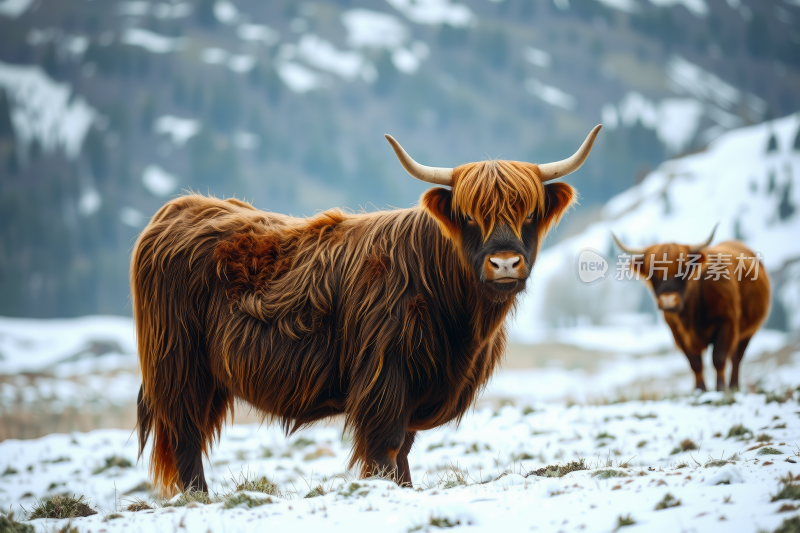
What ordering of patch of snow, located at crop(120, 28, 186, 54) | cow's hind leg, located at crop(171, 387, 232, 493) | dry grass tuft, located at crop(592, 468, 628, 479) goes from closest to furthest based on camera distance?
dry grass tuft, located at crop(592, 468, 628, 479) < cow's hind leg, located at crop(171, 387, 232, 493) < patch of snow, located at crop(120, 28, 186, 54)

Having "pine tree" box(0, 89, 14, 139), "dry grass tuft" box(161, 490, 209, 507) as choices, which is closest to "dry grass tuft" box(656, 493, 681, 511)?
"dry grass tuft" box(161, 490, 209, 507)

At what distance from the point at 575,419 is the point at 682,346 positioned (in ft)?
7.57

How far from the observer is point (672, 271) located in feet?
A: 23.9

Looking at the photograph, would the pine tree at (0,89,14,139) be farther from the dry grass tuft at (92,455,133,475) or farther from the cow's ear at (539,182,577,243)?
the cow's ear at (539,182,577,243)

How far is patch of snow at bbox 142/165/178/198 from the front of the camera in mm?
63031

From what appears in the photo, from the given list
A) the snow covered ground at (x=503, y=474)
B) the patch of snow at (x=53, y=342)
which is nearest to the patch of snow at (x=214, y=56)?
the patch of snow at (x=53, y=342)

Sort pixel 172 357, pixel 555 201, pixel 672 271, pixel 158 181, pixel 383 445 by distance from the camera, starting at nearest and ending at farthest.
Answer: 1. pixel 383 445
2. pixel 555 201
3. pixel 172 357
4. pixel 672 271
5. pixel 158 181

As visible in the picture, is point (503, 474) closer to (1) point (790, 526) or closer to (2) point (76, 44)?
(1) point (790, 526)

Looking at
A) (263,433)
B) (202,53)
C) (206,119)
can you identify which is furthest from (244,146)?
(263,433)

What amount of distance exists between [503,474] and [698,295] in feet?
16.6

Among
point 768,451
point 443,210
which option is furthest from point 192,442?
point 768,451

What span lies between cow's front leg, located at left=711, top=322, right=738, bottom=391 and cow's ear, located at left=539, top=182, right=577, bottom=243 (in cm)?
476

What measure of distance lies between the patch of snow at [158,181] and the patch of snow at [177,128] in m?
6.26

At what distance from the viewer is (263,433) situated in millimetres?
8000
